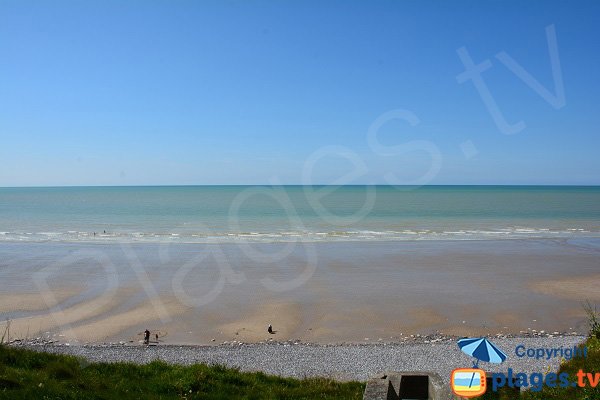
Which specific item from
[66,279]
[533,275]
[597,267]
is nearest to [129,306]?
[66,279]

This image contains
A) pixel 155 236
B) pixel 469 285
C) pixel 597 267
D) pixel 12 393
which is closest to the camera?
pixel 12 393

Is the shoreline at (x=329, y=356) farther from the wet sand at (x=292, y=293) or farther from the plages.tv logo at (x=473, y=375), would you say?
the plages.tv logo at (x=473, y=375)

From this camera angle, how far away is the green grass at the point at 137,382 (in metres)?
5.90

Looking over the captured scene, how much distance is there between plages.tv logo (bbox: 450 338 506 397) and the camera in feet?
21.3

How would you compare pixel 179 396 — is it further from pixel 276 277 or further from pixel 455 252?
pixel 455 252

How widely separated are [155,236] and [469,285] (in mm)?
25201

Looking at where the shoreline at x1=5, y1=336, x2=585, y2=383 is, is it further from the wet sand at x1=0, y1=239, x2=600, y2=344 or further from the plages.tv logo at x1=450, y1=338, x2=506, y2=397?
the plages.tv logo at x1=450, y1=338, x2=506, y2=397

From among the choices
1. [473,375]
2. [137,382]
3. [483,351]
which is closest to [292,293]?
[483,351]

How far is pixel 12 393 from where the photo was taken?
5488mm

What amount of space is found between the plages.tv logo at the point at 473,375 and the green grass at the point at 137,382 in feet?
5.16

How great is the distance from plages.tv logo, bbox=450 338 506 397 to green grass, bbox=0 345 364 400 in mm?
1573

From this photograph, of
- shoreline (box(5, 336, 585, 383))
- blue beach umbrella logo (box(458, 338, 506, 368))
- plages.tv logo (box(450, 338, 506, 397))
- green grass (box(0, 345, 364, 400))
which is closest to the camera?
green grass (box(0, 345, 364, 400))

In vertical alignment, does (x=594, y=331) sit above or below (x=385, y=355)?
A: above

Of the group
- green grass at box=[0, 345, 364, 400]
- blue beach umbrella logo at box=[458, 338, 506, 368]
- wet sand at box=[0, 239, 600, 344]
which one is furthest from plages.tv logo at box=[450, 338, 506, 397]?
wet sand at box=[0, 239, 600, 344]
